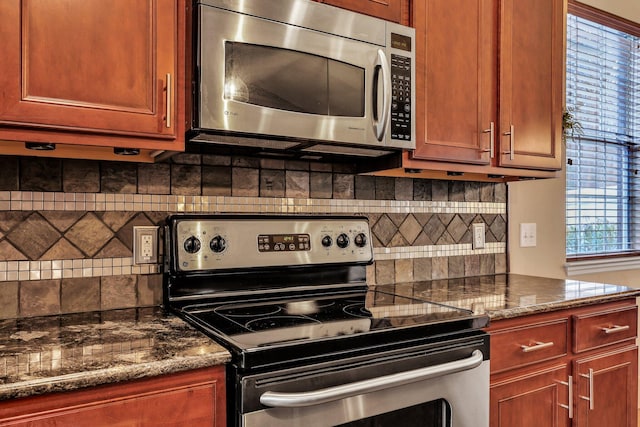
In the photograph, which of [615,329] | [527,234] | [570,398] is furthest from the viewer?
[527,234]

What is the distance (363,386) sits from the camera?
1.15 m

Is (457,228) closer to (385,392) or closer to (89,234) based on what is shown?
(385,392)

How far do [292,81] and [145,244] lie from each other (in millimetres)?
691

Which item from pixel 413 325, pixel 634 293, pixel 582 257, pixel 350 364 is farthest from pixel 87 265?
pixel 582 257

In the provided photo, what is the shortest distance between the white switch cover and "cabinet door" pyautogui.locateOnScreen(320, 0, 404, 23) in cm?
130

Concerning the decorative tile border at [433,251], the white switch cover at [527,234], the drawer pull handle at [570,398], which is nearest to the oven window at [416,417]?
the drawer pull handle at [570,398]

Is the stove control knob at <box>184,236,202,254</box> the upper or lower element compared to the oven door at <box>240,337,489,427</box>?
upper

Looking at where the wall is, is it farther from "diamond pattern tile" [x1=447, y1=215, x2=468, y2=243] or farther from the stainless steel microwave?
the stainless steel microwave

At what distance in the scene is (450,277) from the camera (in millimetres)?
2227

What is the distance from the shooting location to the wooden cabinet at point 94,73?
112cm

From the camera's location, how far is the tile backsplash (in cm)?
139

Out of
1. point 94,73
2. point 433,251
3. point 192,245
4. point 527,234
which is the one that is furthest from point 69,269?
point 527,234

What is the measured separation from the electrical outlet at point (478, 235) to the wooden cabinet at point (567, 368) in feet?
1.97

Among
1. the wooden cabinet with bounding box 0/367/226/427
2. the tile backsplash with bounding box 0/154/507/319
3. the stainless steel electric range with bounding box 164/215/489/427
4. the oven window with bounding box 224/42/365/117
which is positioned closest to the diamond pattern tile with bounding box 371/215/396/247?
the tile backsplash with bounding box 0/154/507/319
